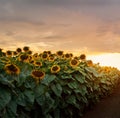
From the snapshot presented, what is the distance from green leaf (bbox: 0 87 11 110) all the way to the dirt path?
13.8 ft

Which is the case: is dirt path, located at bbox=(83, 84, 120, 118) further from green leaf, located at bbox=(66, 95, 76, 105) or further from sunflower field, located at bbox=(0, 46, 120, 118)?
green leaf, located at bbox=(66, 95, 76, 105)

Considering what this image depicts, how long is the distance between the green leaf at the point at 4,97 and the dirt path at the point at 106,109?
4.22m

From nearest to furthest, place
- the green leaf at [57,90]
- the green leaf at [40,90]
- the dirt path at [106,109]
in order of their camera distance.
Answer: the green leaf at [40,90], the green leaf at [57,90], the dirt path at [106,109]

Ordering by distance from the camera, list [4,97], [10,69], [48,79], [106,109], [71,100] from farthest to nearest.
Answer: [106,109] < [71,100] < [48,79] < [10,69] < [4,97]

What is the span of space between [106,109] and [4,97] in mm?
6018

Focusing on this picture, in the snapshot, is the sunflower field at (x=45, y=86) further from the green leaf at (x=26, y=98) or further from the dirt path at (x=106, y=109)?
the dirt path at (x=106, y=109)

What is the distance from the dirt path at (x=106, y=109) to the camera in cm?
1118

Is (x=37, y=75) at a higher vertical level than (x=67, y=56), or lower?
lower

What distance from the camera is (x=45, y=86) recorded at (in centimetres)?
805

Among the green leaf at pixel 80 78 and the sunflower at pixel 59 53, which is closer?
the green leaf at pixel 80 78

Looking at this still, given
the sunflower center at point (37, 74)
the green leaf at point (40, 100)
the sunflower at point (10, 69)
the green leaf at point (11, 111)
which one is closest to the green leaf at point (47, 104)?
the green leaf at point (40, 100)

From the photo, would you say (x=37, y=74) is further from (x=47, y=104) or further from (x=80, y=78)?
(x=80, y=78)

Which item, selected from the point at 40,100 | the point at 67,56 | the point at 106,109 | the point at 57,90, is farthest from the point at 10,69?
the point at 106,109

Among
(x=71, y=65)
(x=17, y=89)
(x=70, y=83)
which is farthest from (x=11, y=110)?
(x=71, y=65)
